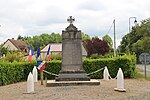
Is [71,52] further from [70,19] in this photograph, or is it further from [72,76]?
[70,19]

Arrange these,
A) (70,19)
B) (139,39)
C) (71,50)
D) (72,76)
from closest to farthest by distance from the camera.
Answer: (72,76)
(71,50)
(70,19)
(139,39)

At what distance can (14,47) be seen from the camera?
94.9 meters

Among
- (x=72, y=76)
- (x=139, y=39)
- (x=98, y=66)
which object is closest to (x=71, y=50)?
(x=72, y=76)

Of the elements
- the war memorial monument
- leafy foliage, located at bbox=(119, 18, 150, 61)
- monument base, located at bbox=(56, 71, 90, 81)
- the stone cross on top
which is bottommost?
monument base, located at bbox=(56, 71, 90, 81)

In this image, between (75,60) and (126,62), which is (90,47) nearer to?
(126,62)

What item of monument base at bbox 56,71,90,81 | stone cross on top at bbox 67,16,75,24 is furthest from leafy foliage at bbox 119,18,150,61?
monument base at bbox 56,71,90,81

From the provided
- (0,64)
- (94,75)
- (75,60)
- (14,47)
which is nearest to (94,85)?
(75,60)

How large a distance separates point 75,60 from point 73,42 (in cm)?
105

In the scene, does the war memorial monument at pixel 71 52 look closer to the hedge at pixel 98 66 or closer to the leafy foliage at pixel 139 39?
the hedge at pixel 98 66

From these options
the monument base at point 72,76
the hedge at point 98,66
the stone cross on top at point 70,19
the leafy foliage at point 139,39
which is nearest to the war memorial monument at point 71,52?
the monument base at point 72,76

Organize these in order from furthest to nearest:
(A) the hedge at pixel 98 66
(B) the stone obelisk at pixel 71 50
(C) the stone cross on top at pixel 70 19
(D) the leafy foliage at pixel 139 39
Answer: (D) the leafy foliage at pixel 139 39
(A) the hedge at pixel 98 66
(C) the stone cross on top at pixel 70 19
(B) the stone obelisk at pixel 71 50

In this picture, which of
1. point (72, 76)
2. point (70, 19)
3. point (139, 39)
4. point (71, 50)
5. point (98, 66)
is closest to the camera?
point (72, 76)

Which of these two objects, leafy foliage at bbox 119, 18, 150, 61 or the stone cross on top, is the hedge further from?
leafy foliage at bbox 119, 18, 150, 61

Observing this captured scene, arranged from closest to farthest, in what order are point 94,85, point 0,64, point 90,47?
point 94,85
point 0,64
point 90,47
